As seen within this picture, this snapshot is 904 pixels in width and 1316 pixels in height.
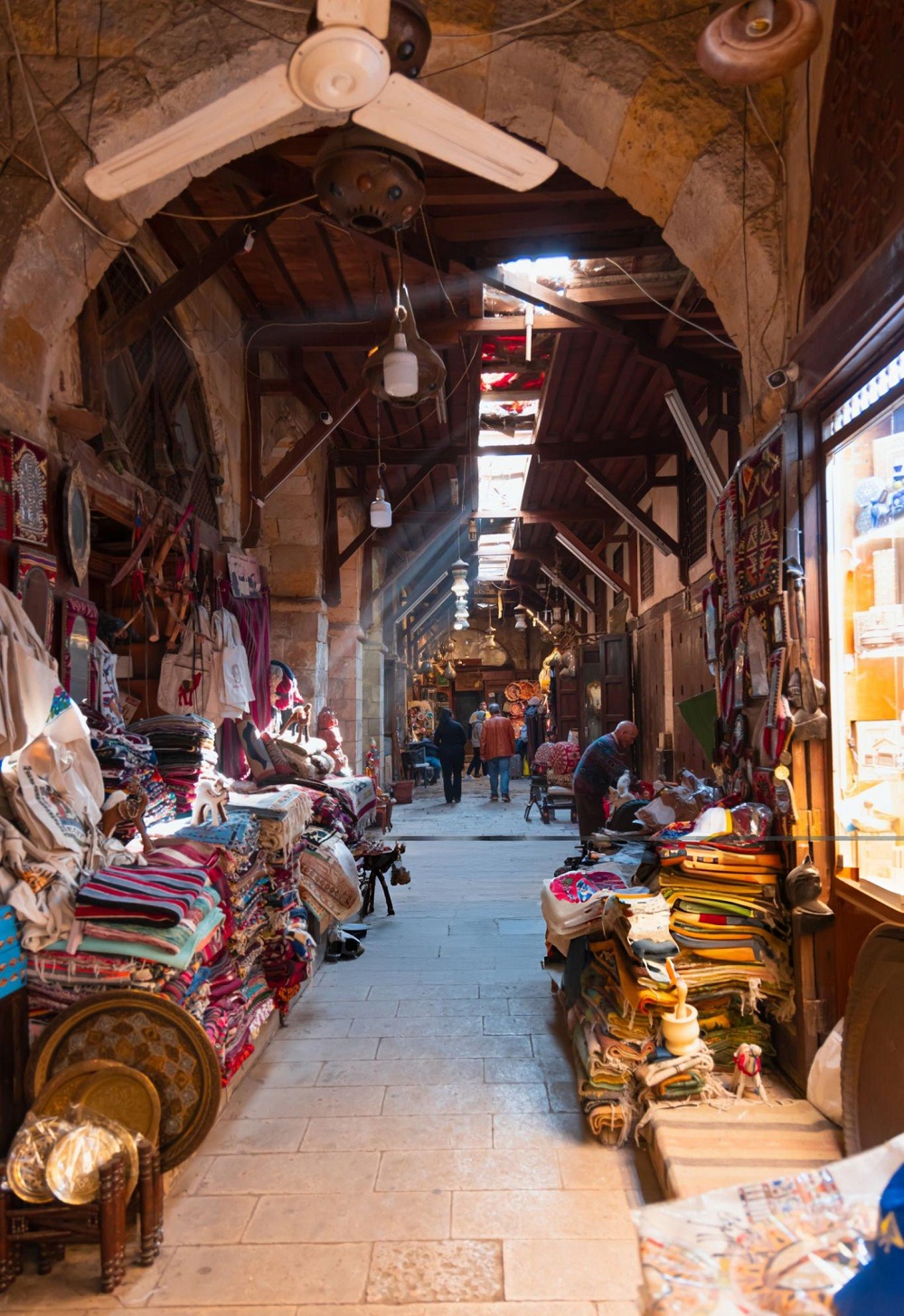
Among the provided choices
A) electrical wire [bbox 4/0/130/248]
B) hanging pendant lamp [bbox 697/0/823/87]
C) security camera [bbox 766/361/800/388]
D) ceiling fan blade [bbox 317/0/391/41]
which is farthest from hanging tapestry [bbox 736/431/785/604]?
electrical wire [bbox 4/0/130/248]

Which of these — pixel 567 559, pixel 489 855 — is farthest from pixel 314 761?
pixel 567 559

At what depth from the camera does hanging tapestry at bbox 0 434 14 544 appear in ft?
9.64

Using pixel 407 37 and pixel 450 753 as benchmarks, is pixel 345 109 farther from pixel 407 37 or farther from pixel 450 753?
pixel 450 753

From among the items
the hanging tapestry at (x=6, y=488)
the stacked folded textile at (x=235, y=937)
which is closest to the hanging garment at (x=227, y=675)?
the stacked folded textile at (x=235, y=937)

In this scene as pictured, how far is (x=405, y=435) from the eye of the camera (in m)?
9.23

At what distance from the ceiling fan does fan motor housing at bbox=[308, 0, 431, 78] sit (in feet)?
1.13

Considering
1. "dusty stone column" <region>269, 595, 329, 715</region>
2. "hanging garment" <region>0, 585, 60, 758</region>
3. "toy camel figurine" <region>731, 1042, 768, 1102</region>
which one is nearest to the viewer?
"hanging garment" <region>0, 585, 60, 758</region>

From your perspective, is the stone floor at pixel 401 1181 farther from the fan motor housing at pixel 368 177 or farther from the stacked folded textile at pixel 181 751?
the fan motor housing at pixel 368 177

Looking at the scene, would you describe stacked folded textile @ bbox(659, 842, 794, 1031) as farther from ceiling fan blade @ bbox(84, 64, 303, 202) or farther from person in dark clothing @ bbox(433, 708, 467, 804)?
person in dark clothing @ bbox(433, 708, 467, 804)

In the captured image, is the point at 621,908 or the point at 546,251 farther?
the point at 546,251

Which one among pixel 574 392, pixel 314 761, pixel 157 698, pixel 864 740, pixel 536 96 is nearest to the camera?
pixel 864 740

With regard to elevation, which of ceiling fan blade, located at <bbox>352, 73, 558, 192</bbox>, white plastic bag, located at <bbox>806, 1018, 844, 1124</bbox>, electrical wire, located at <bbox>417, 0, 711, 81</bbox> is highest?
electrical wire, located at <bbox>417, 0, 711, 81</bbox>

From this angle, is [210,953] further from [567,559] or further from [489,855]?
[567,559]

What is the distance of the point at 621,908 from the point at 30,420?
9.72ft
